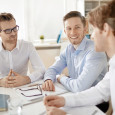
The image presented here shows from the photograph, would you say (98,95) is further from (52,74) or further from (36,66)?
(36,66)

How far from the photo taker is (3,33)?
181cm

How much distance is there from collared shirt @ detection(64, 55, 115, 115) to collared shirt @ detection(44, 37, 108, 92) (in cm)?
21

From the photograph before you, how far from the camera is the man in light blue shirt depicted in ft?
4.52

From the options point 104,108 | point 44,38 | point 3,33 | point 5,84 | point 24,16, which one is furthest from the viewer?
point 44,38

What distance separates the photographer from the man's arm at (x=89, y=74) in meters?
1.36

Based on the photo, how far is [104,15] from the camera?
965 millimetres

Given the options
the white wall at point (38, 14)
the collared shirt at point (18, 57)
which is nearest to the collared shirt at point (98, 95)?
the collared shirt at point (18, 57)

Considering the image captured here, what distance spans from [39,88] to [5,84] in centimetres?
29

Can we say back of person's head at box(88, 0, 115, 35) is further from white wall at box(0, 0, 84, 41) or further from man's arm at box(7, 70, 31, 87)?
white wall at box(0, 0, 84, 41)

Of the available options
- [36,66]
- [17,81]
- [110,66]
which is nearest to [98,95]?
[110,66]

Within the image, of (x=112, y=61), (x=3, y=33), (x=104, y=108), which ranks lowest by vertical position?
(x=104, y=108)

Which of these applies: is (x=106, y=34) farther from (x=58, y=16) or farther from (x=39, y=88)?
(x=58, y=16)

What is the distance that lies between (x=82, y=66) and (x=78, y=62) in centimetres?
6

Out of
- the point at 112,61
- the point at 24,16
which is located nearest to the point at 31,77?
the point at 112,61
